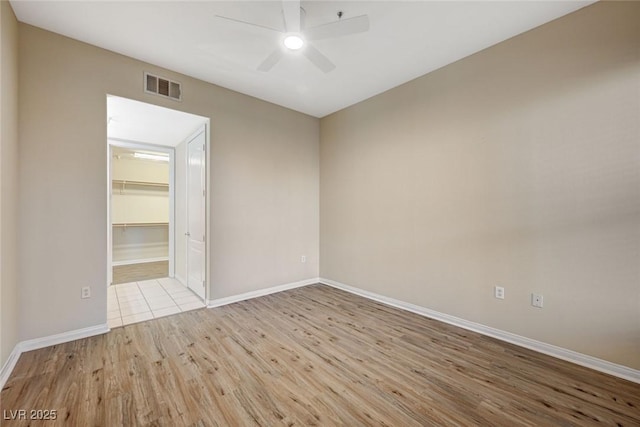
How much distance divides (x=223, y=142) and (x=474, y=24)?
314cm

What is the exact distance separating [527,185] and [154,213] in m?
7.66

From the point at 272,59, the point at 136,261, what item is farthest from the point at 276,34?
the point at 136,261

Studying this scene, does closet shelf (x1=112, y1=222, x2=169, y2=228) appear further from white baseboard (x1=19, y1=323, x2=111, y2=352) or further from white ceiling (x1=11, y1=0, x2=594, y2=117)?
white ceiling (x1=11, y1=0, x2=594, y2=117)

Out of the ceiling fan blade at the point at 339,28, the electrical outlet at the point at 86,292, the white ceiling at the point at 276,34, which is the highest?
the white ceiling at the point at 276,34

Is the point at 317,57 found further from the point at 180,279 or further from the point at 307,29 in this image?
the point at 180,279

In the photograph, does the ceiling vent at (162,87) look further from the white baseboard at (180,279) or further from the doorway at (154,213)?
the white baseboard at (180,279)

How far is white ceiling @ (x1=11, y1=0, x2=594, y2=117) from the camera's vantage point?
220cm

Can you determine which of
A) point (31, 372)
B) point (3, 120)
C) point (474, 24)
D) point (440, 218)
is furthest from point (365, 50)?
point (31, 372)

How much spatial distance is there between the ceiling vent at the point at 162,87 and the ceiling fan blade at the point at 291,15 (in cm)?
189

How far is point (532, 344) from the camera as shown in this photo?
2465mm

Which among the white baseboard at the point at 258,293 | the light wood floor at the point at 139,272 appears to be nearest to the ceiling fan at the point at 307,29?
the white baseboard at the point at 258,293

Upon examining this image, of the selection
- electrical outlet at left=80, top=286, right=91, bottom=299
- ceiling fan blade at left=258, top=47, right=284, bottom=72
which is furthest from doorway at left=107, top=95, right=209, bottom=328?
ceiling fan blade at left=258, top=47, right=284, bottom=72

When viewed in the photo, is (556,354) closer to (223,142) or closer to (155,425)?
(155,425)

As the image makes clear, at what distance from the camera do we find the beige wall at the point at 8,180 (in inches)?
78.3
